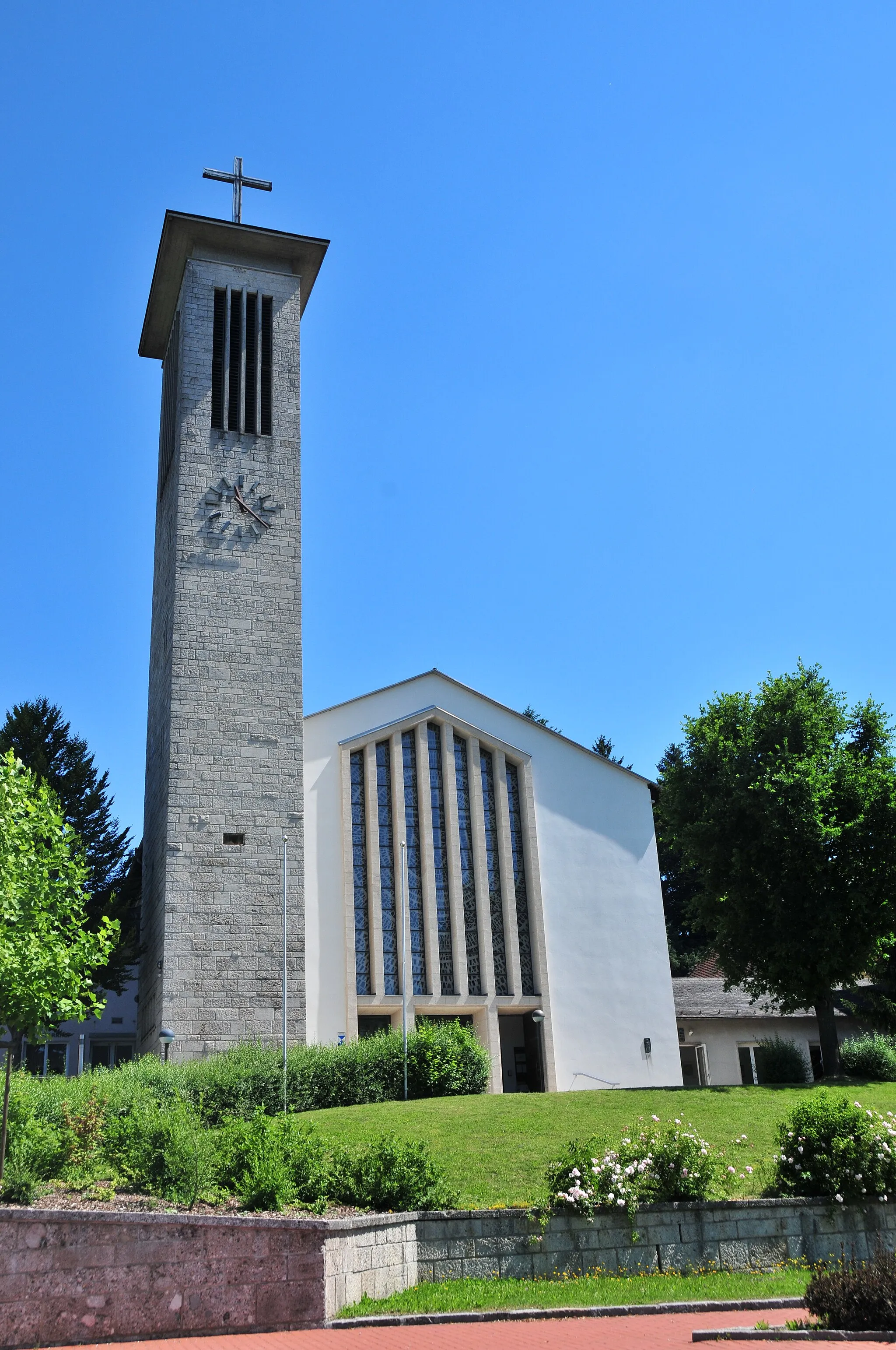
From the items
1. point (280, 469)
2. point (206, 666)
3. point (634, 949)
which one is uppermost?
point (280, 469)

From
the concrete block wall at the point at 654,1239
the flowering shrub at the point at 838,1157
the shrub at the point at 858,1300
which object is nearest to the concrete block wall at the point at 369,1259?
the concrete block wall at the point at 654,1239

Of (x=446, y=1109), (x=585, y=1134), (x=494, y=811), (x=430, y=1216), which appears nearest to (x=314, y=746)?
(x=494, y=811)

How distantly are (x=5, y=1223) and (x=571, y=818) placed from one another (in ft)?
75.1

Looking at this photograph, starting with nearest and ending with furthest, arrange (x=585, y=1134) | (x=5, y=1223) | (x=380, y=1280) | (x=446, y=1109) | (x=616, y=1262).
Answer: (x=5, y=1223) → (x=380, y=1280) → (x=616, y=1262) → (x=585, y=1134) → (x=446, y=1109)

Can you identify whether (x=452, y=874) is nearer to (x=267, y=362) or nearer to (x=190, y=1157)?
(x=267, y=362)

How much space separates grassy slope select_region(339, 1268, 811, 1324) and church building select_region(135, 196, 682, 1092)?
47.4 ft

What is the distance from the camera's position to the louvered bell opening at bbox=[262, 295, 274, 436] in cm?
3111

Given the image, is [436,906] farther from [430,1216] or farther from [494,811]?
[430,1216]

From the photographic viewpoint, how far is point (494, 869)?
3048 cm

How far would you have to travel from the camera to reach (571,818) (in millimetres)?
31766

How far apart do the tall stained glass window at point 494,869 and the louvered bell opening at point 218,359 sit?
1116 cm

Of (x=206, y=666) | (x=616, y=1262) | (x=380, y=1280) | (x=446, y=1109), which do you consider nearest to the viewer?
(x=380, y=1280)

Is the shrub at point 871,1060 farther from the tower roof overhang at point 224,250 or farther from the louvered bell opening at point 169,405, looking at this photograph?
the tower roof overhang at point 224,250

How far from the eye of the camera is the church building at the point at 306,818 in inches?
1053
